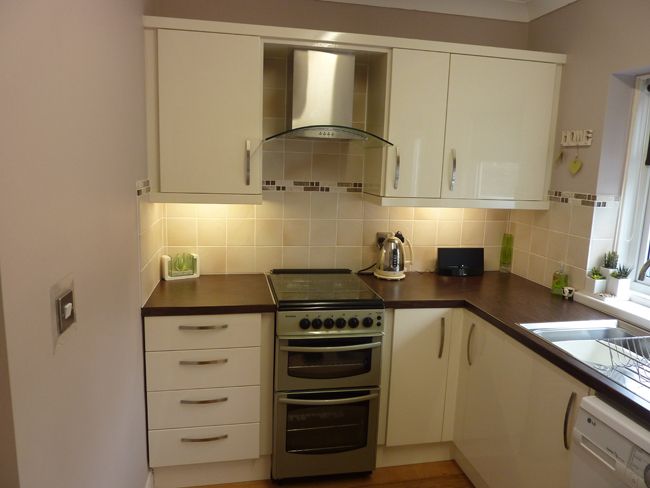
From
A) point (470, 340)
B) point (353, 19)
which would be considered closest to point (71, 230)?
point (470, 340)

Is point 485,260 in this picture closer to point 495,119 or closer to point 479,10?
point 495,119

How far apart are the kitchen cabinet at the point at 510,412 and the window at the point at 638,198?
2.49ft

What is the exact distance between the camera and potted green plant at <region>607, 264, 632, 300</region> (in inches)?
89.5

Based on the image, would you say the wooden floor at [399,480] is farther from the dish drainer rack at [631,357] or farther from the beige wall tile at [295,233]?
the beige wall tile at [295,233]

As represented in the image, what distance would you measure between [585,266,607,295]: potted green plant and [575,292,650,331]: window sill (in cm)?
4

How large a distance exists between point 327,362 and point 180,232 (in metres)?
1.05

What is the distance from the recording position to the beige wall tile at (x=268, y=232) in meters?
2.70

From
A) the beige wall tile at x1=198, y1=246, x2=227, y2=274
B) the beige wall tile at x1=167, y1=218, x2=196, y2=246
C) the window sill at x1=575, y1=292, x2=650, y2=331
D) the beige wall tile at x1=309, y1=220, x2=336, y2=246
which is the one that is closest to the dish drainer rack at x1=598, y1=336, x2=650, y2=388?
the window sill at x1=575, y1=292, x2=650, y2=331

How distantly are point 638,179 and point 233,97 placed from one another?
6.36 feet

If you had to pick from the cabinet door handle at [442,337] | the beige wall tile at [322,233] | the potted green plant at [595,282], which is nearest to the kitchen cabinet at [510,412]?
the cabinet door handle at [442,337]

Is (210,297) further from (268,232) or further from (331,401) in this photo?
(331,401)

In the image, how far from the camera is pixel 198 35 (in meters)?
2.17

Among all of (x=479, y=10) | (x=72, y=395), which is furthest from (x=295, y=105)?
(x=72, y=395)

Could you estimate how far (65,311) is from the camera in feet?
3.81
